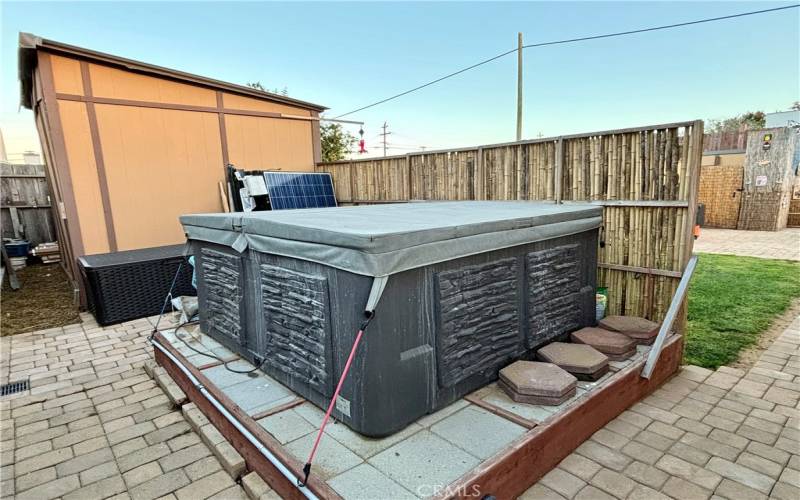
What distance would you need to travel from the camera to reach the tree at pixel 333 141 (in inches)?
614

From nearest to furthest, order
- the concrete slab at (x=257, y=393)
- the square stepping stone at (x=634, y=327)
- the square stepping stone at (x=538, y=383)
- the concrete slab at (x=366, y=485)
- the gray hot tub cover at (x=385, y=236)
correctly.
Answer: the concrete slab at (x=366, y=485) → the gray hot tub cover at (x=385, y=236) → the square stepping stone at (x=538, y=383) → the concrete slab at (x=257, y=393) → the square stepping stone at (x=634, y=327)

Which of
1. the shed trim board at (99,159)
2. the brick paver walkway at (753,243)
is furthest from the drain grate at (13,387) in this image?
the brick paver walkway at (753,243)

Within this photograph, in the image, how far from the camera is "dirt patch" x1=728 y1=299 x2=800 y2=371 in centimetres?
334

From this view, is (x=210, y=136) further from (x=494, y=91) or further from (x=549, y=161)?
(x=494, y=91)

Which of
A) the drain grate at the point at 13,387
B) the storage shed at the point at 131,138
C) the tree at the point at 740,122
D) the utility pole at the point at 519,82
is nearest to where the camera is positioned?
the drain grate at the point at 13,387

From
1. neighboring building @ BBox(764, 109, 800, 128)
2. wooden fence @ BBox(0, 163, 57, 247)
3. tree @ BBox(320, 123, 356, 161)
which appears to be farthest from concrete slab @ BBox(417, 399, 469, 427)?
neighboring building @ BBox(764, 109, 800, 128)

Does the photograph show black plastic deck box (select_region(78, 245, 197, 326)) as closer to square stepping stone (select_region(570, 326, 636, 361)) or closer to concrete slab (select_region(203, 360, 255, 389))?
concrete slab (select_region(203, 360, 255, 389))

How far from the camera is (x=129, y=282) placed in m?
4.67

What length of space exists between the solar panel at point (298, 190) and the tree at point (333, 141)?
8637mm

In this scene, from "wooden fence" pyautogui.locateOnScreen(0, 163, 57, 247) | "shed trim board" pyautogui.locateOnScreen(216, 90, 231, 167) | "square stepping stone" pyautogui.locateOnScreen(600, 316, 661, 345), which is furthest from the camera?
"wooden fence" pyautogui.locateOnScreen(0, 163, 57, 247)

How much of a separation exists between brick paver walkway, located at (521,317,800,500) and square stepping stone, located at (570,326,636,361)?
0.35 meters

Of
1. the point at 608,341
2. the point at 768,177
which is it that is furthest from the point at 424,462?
the point at 768,177

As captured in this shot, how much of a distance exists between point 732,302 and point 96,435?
652 cm

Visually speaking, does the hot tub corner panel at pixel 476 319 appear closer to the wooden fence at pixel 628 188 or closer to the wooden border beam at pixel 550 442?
the wooden border beam at pixel 550 442
